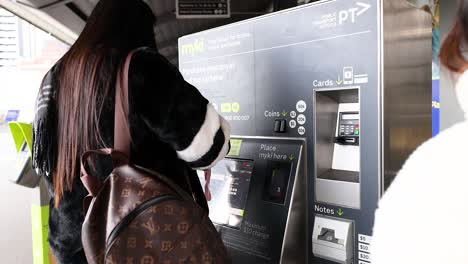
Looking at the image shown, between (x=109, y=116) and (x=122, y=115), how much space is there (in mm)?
59

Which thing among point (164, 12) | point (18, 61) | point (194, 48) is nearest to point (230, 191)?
point (194, 48)

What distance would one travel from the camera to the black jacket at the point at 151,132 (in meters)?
1.32

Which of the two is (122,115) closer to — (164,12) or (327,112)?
(327,112)

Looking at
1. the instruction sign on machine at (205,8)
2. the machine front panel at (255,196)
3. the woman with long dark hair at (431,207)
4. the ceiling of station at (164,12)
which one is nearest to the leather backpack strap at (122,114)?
the machine front panel at (255,196)

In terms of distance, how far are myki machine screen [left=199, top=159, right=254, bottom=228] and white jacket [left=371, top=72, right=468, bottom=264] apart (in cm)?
130

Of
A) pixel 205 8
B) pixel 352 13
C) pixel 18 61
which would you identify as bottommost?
pixel 352 13

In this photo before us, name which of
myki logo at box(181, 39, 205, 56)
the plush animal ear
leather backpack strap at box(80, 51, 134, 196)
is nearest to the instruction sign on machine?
myki logo at box(181, 39, 205, 56)

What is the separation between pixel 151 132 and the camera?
1.37 m

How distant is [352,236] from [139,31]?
1118 mm

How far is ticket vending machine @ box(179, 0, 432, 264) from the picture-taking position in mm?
1512

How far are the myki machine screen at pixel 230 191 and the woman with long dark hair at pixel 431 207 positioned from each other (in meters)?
1.28

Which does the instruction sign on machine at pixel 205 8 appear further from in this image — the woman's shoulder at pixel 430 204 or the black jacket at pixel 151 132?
the woman's shoulder at pixel 430 204

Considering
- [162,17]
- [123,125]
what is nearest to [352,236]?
[123,125]

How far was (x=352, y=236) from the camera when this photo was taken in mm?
1577
